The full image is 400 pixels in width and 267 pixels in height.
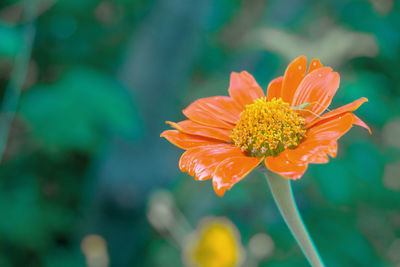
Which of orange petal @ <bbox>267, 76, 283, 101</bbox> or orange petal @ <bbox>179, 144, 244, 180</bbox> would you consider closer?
orange petal @ <bbox>179, 144, 244, 180</bbox>

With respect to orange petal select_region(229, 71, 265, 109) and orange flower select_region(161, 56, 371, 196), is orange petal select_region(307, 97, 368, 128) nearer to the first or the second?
orange flower select_region(161, 56, 371, 196)

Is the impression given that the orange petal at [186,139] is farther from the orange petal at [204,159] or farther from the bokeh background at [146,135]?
the bokeh background at [146,135]

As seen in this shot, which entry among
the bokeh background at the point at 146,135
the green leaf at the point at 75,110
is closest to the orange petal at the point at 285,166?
the bokeh background at the point at 146,135

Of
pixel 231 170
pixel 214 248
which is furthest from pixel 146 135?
pixel 231 170

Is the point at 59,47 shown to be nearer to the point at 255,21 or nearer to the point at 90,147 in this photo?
the point at 90,147

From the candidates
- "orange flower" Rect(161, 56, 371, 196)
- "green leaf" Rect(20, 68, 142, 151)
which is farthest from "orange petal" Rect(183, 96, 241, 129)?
"green leaf" Rect(20, 68, 142, 151)

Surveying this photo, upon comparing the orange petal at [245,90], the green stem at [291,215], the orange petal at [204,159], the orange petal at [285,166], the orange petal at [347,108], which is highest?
the orange petal at [245,90]

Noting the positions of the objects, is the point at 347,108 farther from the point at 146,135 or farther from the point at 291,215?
the point at 146,135
